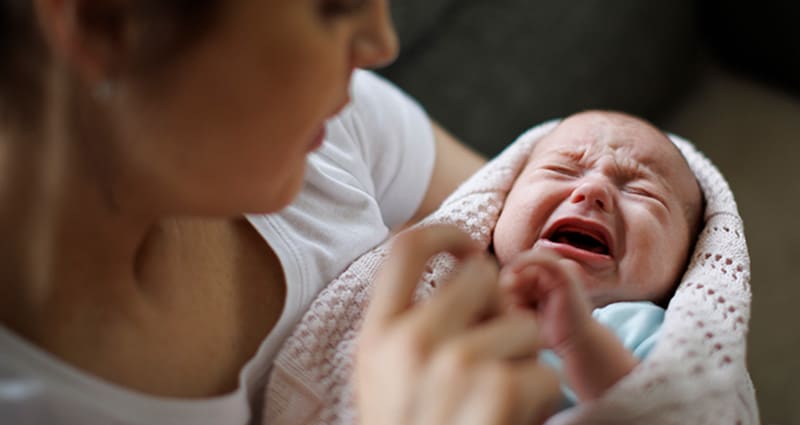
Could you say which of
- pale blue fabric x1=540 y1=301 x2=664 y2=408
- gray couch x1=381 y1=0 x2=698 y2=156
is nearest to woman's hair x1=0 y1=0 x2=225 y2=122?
pale blue fabric x1=540 y1=301 x2=664 y2=408

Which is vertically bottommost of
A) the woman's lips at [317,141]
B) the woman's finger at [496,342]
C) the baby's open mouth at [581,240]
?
the baby's open mouth at [581,240]

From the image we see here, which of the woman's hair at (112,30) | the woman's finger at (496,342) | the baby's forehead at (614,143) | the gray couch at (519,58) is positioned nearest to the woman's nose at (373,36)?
the woman's hair at (112,30)

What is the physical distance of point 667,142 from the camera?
1.10 metres

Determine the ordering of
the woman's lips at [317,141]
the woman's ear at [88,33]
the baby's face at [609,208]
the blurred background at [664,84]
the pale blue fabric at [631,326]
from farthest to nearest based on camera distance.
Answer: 1. the blurred background at [664,84]
2. the baby's face at [609,208]
3. the pale blue fabric at [631,326]
4. the woman's lips at [317,141]
5. the woman's ear at [88,33]

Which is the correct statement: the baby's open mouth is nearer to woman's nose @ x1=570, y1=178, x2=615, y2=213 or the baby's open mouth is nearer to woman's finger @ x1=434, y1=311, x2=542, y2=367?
woman's nose @ x1=570, y1=178, x2=615, y2=213

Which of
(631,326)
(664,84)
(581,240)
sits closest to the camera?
(631,326)

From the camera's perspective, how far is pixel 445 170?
1151 millimetres

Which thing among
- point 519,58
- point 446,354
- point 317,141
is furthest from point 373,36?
point 519,58

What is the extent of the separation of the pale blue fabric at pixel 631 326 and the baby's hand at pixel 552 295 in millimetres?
95

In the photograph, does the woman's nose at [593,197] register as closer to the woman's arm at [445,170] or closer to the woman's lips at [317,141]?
the woman's arm at [445,170]

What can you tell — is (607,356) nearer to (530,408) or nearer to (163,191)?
(530,408)

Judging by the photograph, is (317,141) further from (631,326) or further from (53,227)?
(631,326)

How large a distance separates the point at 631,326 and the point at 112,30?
0.64 metres

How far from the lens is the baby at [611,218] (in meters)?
0.93
